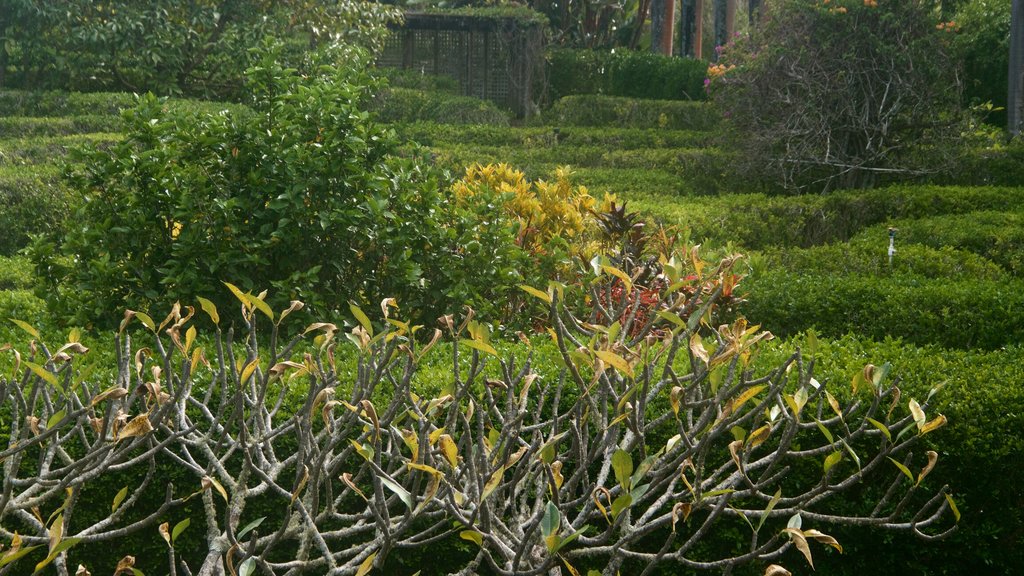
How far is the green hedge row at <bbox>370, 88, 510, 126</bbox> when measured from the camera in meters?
16.7

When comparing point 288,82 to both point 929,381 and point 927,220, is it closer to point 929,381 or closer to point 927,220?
point 929,381

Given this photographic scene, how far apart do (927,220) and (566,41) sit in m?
18.5

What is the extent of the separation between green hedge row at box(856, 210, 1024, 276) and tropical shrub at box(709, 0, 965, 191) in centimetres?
293

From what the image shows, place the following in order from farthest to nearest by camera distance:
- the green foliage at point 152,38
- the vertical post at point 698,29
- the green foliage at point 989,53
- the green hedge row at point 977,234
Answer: the vertical post at point 698,29 → the green foliage at point 152,38 → the green foliage at point 989,53 → the green hedge row at point 977,234

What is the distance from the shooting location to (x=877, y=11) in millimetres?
11109

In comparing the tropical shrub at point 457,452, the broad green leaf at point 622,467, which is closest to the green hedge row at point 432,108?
the tropical shrub at point 457,452

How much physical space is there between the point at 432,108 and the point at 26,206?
922 centimetres

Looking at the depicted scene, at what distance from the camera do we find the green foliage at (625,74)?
19297mm

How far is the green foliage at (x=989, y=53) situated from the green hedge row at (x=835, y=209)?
5250 millimetres

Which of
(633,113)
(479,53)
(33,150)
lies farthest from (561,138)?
(479,53)

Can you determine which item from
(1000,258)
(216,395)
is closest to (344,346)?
(216,395)

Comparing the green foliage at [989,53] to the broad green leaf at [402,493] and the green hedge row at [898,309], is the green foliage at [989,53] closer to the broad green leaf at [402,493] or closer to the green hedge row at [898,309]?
the green hedge row at [898,309]

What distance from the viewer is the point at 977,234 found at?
7215mm

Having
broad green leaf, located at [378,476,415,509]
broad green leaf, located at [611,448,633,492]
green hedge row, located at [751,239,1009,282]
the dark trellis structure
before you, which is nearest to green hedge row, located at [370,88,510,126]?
the dark trellis structure
